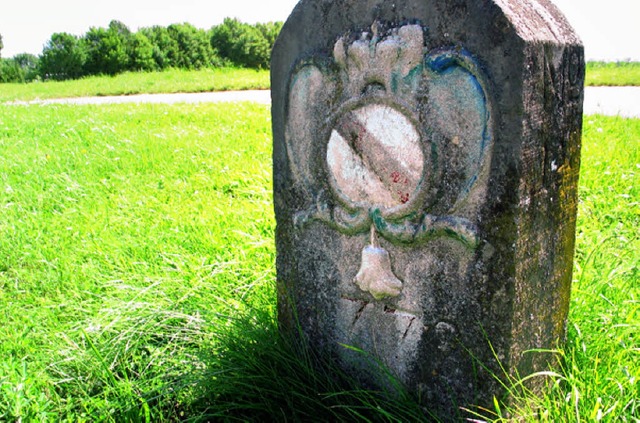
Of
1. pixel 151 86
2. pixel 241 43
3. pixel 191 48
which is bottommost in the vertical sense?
pixel 151 86

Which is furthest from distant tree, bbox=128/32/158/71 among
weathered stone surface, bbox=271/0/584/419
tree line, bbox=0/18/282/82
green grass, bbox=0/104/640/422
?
weathered stone surface, bbox=271/0/584/419

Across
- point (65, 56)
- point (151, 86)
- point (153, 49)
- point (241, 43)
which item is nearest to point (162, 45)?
point (153, 49)

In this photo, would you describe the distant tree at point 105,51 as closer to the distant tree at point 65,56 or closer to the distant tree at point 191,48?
the distant tree at point 65,56

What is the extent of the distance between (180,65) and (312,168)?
69.4ft

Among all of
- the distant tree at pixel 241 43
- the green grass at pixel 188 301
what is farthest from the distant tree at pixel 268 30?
the green grass at pixel 188 301

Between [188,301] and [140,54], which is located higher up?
[140,54]

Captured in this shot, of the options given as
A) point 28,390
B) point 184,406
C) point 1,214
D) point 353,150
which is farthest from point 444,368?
point 1,214

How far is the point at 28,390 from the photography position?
2.05 m

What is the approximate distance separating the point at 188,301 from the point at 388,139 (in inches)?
47.9

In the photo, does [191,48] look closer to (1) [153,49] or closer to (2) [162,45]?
(2) [162,45]

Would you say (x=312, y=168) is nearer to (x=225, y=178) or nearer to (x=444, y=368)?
(x=444, y=368)

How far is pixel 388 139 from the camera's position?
1.66 meters

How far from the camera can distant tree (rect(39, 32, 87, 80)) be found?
21427mm

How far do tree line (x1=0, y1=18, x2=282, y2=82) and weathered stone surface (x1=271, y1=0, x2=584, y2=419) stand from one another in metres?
19.6
